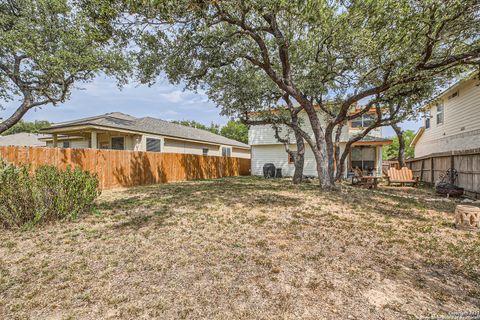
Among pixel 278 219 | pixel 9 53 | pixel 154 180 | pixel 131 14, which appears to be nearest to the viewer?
pixel 278 219

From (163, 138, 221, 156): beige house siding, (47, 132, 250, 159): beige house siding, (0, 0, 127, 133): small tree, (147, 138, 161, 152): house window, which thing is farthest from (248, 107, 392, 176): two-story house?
(0, 0, 127, 133): small tree

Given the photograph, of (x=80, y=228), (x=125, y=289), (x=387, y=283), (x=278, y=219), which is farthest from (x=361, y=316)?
(x=80, y=228)

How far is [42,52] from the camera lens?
1039 centimetres

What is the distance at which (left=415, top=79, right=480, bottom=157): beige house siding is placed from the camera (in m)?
10.4

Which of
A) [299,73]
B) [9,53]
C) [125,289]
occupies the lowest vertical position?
[125,289]

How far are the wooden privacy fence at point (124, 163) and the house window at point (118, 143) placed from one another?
338cm

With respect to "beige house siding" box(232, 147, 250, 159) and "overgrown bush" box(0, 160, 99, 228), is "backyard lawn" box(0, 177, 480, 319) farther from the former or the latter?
"beige house siding" box(232, 147, 250, 159)

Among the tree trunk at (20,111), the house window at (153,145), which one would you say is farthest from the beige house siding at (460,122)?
the tree trunk at (20,111)

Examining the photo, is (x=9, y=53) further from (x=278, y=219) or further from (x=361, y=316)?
(x=361, y=316)

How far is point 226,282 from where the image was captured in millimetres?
2875

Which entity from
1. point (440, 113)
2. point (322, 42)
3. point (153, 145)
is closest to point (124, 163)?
point (153, 145)

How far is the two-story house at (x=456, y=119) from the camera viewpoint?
10.4m

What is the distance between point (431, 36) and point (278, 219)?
6057 mm

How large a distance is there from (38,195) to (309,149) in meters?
15.3
